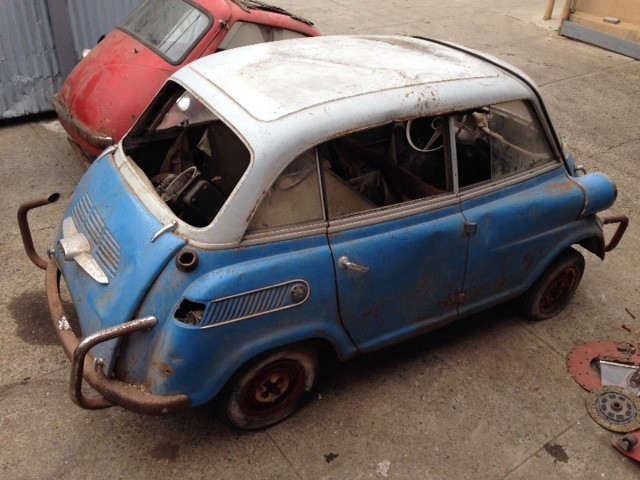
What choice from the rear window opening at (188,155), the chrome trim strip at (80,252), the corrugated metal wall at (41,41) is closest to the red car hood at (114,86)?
the corrugated metal wall at (41,41)

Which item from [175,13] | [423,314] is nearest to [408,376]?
[423,314]

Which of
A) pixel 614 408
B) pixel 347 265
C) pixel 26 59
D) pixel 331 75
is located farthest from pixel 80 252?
pixel 26 59

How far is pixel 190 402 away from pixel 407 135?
81.6 inches

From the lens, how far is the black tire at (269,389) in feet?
10.8

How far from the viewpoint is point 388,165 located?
152 inches

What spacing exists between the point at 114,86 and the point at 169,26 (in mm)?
784

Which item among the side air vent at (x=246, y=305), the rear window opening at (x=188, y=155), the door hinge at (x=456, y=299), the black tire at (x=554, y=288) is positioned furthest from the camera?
the black tire at (x=554, y=288)

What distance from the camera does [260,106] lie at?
3174 millimetres

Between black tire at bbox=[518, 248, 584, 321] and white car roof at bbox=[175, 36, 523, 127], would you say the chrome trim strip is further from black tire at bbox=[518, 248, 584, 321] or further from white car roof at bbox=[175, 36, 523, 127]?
black tire at bbox=[518, 248, 584, 321]

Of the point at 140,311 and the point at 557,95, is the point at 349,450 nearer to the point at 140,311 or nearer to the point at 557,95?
the point at 140,311

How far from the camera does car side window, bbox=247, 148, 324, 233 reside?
3.07 meters

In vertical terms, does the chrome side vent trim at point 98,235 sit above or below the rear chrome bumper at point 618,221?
above

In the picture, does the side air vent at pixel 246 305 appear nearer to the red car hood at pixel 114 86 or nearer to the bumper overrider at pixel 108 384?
the bumper overrider at pixel 108 384

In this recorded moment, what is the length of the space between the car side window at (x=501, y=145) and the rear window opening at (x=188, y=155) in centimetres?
139
